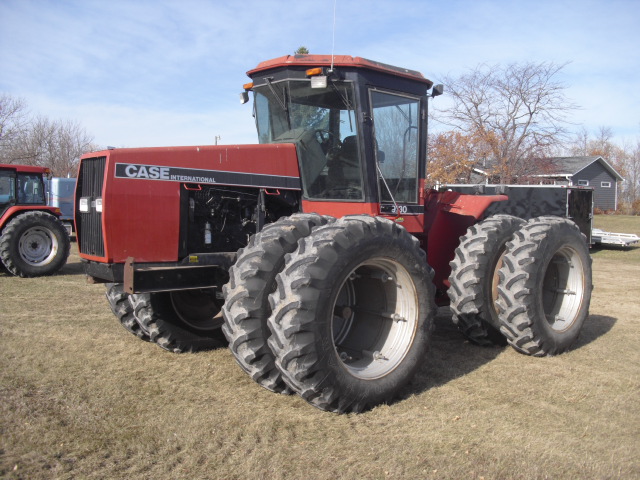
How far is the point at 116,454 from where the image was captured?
341cm

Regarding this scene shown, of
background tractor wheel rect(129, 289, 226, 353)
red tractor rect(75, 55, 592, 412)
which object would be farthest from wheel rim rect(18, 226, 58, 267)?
background tractor wheel rect(129, 289, 226, 353)

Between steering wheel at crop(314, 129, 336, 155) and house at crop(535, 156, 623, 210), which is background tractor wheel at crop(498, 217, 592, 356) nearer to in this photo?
steering wheel at crop(314, 129, 336, 155)

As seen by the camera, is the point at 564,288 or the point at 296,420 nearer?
the point at 296,420

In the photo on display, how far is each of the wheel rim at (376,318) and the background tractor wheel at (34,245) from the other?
8814 mm

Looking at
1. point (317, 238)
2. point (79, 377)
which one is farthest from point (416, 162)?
point (79, 377)

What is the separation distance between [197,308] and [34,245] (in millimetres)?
7597

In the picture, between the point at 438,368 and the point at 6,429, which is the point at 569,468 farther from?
the point at 6,429

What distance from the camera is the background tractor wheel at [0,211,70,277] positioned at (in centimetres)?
1127

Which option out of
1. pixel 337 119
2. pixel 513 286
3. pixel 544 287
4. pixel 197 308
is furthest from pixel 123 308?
pixel 544 287

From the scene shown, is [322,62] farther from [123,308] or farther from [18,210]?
[18,210]

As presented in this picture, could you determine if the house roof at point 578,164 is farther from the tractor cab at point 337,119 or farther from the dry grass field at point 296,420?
the dry grass field at point 296,420

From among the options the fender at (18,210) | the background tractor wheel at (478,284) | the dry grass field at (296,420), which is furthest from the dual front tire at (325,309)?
the fender at (18,210)

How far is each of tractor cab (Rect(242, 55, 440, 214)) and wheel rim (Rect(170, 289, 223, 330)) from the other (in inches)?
61.1

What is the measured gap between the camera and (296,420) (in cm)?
396
